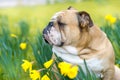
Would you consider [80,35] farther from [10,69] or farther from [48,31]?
[10,69]

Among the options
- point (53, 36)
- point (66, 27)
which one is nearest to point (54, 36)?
point (53, 36)

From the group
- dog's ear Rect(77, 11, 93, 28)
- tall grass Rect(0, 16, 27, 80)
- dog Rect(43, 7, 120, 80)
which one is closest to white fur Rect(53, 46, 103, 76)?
dog Rect(43, 7, 120, 80)

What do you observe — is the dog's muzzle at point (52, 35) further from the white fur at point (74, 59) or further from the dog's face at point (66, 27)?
the white fur at point (74, 59)

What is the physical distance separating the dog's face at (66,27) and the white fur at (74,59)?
9 centimetres

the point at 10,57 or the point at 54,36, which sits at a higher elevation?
the point at 54,36

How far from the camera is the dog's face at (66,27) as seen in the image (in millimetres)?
3984

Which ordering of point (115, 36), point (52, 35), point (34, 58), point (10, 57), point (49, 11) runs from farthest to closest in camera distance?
point (49, 11) < point (115, 36) < point (34, 58) < point (10, 57) < point (52, 35)

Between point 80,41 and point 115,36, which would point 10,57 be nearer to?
point 80,41

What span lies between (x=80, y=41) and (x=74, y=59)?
0.55 ft

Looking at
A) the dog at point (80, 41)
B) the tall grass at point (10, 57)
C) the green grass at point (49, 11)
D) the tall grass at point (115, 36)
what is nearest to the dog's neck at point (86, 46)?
the dog at point (80, 41)

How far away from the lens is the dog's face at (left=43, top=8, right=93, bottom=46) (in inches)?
157

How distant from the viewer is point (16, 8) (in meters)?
9.54

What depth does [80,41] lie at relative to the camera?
4074 millimetres

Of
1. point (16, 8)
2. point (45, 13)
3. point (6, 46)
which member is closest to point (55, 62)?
point (6, 46)
